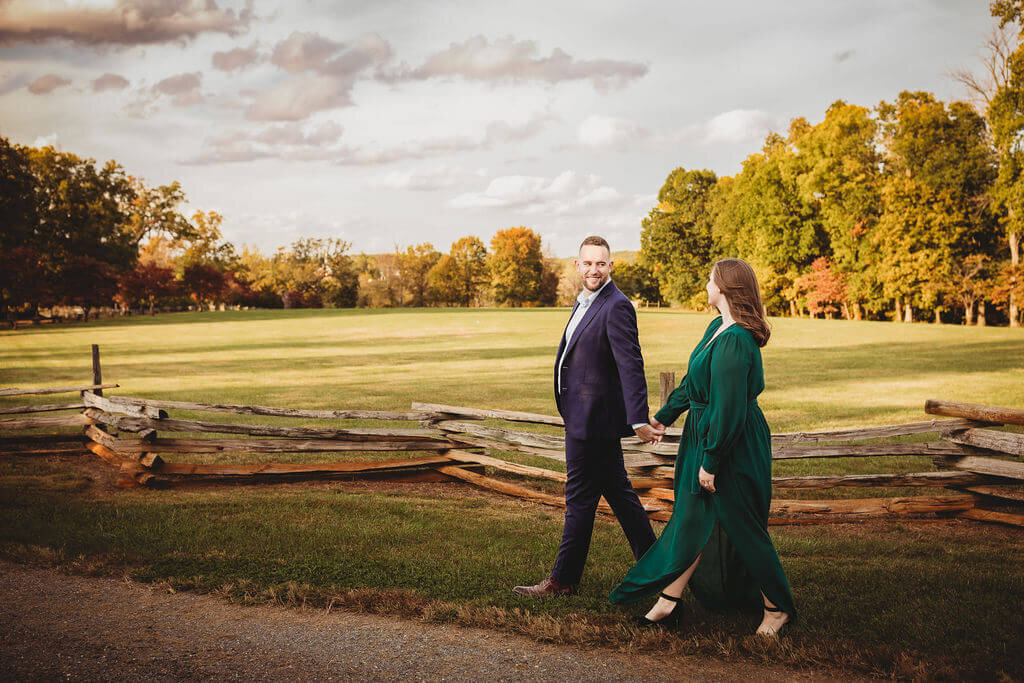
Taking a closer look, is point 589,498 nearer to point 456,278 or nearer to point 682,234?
point 682,234

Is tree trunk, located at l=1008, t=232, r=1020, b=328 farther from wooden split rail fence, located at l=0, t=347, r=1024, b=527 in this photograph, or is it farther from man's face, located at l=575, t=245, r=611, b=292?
man's face, located at l=575, t=245, r=611, b=292

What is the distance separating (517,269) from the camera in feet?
332

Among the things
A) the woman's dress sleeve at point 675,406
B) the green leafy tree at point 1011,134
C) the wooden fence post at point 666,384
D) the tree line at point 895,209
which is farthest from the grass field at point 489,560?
the tree line at point 895,209

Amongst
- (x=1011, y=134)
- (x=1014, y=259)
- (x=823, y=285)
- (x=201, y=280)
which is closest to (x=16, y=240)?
(x=201, y=280)

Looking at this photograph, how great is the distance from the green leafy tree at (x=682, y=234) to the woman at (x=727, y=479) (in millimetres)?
68398

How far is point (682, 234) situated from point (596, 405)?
71992mm

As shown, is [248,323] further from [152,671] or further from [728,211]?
[152,671]

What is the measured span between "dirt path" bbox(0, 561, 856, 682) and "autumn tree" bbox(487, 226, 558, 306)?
316ft

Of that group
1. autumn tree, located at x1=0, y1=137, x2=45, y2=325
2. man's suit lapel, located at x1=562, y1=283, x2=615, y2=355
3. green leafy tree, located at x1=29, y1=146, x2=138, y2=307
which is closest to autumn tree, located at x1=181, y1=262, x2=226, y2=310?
green leafy tree, located at x1=29, y1=146, x2=138, y2=307

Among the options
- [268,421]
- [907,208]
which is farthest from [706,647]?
[907,208]

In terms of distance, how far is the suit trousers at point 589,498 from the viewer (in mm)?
4434

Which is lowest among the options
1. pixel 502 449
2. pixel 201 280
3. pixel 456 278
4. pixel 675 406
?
pixel 502 449

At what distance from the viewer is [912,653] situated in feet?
12.0

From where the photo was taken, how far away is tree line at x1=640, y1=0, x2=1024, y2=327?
118 ft
